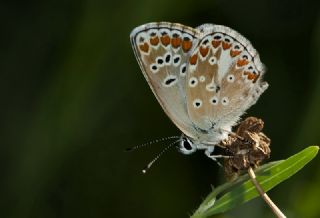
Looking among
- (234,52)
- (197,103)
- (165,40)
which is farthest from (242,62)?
(165,40)

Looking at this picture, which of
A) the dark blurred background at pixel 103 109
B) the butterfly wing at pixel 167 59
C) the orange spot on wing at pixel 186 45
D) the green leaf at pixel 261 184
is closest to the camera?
the green leaf at pixel 261 184

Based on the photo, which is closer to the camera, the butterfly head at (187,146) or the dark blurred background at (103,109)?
the butterfly head at (187,146)

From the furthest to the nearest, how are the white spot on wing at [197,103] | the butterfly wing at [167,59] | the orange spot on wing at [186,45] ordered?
the white spot on wing at [197,103], the orange spot on wing at [186,45], the butterfly wing at [167,59]

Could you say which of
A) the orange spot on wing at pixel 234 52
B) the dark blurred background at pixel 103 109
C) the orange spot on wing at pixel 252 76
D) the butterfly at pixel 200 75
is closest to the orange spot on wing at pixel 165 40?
the butterfly at pixel 200 75

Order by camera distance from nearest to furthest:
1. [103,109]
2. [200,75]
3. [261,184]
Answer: [261,184] → [200,75] → [103,109]

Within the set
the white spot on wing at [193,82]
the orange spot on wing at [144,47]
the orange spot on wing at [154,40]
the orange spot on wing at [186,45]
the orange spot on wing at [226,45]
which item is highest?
the orange spot on wing at [154,40]

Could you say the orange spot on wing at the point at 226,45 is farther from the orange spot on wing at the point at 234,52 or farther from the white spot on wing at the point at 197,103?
the white spot on wing at the point at 197,103

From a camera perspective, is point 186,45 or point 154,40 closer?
point 154,40

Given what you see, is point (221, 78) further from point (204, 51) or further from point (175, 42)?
point (175, 42)
